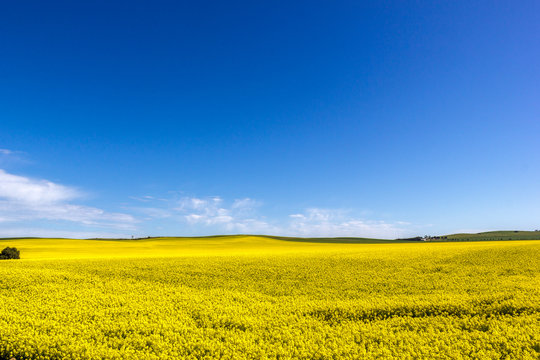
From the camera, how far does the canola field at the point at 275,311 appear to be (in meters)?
11.6

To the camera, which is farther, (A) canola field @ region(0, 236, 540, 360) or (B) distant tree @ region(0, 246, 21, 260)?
(B) distant tree @ region(0, 246, 21, 260)

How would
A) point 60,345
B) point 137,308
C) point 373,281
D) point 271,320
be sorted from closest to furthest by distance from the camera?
point 60,345, point 271,320, point 137,308, point 373,281

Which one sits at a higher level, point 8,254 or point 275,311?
point 8,254

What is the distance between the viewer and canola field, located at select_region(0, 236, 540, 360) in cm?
1158

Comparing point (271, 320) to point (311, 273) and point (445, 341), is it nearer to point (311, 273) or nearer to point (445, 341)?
point (445, 341)

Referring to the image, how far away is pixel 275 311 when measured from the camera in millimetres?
15914

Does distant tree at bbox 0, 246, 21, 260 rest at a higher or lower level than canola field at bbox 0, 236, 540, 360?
higher

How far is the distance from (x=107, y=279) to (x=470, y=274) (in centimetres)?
2669

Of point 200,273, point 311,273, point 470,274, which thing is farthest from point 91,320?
point 470,274

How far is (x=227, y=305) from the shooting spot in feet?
55.6

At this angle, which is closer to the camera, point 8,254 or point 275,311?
point 275,311

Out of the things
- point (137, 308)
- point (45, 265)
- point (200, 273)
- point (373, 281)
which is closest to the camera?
point (137, 308)

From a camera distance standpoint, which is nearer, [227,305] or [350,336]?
[350,336]

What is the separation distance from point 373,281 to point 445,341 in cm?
943
